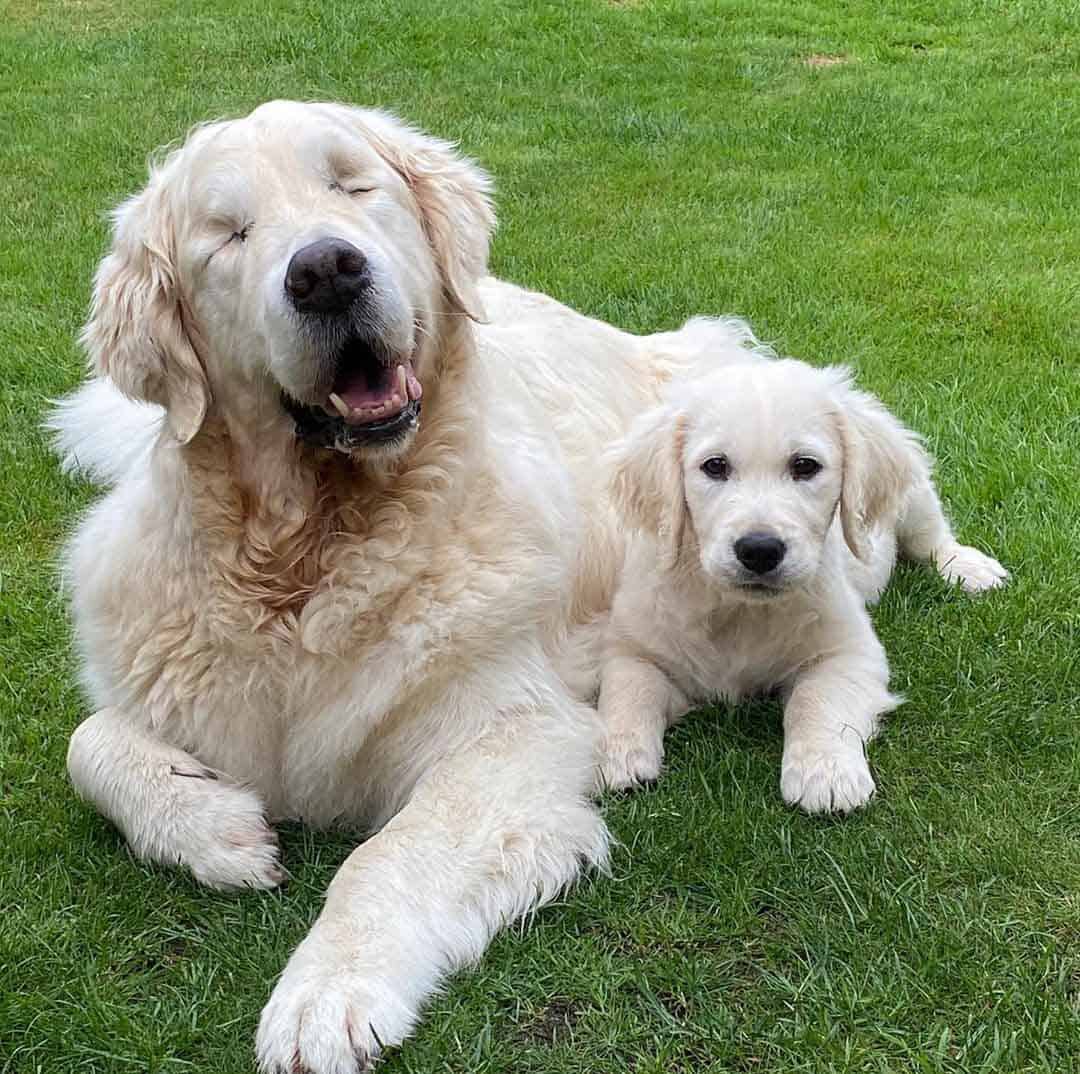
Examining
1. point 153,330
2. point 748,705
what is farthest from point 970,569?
point 153,330

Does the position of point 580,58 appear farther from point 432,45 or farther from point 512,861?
point 512,861

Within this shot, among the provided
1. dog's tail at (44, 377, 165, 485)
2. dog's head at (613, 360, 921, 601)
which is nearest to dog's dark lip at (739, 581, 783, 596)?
dog's head at (613, 360, 921, 601)

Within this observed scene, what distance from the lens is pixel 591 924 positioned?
2.60 m

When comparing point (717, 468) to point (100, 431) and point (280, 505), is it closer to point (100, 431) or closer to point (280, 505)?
point (280, 505)

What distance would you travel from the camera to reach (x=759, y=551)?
2.98 m

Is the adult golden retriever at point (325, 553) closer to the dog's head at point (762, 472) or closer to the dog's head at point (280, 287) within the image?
the dog's head at point (280, 287)

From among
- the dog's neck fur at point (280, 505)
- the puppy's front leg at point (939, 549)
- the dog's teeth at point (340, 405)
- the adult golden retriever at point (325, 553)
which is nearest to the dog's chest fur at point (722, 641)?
the adult golden retriever at point (325, 553)

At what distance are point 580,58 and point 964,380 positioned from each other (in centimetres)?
617

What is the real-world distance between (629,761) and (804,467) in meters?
0.78

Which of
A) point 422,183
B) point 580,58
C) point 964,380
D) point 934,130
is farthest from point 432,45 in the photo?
point 422,183

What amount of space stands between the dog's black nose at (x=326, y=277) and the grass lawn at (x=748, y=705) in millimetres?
1133

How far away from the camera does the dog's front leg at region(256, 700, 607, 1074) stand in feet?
7.41

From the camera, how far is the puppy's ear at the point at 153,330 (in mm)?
2805

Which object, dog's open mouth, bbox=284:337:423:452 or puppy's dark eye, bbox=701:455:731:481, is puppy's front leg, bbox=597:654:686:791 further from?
dog's open mouth, bbox=284:337:423:452
